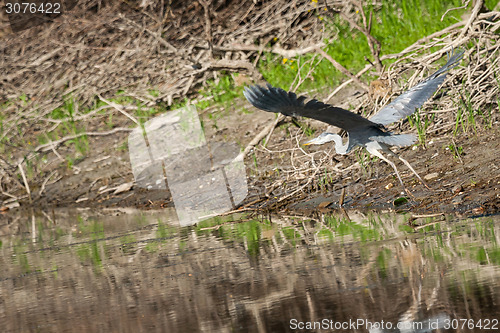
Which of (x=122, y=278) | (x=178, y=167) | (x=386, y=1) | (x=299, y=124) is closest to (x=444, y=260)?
(x=122, y=278)

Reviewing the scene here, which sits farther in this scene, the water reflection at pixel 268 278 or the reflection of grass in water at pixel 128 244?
the reflection of grass in water at pixel 128 244

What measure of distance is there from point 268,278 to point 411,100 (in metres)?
2.44

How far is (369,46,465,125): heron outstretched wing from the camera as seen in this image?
608 centimetres

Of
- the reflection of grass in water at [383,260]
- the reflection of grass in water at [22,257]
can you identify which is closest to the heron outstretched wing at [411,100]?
the reflection of grass in water at [383,260]

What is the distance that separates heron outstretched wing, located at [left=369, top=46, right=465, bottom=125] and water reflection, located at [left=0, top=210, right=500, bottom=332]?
31.6 inches

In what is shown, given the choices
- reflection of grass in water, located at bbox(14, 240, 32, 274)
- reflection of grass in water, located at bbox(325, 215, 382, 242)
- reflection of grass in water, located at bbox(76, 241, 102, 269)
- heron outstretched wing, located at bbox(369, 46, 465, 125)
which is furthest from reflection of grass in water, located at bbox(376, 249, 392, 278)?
reflection of grass in water, located at bbox(14, 240, 32, 274)

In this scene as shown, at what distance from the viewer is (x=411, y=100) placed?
6.12m

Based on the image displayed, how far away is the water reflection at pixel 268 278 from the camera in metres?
3.37

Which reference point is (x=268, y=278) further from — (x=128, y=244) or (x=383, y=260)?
(x=128, y=244)

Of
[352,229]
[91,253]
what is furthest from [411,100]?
[91,253]

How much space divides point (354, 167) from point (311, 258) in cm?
265

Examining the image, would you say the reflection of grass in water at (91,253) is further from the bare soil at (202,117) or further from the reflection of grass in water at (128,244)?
the bare soil at (202,117)

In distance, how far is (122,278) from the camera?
4.92 m

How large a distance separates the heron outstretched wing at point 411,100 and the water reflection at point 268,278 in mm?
802
